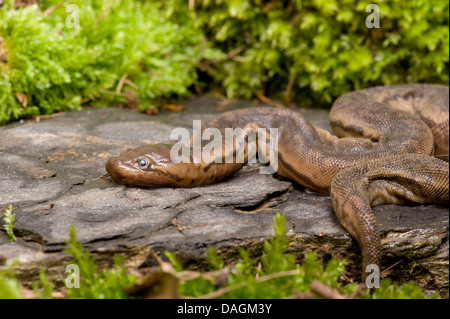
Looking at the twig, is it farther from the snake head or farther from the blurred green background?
the snake head

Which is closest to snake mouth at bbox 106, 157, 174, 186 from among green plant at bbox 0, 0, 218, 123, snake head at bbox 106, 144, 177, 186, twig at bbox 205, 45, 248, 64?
snake head at bbox 106, 144, 177, 186

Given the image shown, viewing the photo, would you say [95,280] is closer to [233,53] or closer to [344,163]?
[344,163]

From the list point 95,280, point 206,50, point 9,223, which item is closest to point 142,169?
point 9,223

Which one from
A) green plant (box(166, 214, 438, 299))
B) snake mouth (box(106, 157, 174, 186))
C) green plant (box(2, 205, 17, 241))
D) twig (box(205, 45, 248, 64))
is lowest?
green plant (box(166, 214, 438, 299))

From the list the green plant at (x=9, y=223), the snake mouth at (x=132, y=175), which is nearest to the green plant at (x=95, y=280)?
the green plant at (x=9, y=223)

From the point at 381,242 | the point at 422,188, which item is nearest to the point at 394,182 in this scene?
the point at 422,188

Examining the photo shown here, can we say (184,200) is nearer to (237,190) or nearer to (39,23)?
(237,190)
